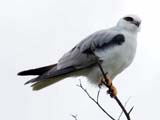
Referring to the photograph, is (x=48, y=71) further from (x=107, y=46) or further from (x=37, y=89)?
(x=107, y=46)

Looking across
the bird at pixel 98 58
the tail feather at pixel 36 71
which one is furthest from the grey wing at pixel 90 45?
the tail feather at pixel 36 71

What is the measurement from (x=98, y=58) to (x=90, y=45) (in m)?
0.22

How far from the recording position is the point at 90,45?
20.3 feet

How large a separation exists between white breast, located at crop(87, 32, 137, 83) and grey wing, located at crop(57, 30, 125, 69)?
8cm

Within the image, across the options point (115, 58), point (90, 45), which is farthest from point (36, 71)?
point (115, 58)

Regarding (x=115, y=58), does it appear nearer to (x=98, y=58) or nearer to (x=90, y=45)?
(x=98, y=58)

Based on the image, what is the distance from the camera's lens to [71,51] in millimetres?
6777

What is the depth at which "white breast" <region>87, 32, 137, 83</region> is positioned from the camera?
618 centimetres

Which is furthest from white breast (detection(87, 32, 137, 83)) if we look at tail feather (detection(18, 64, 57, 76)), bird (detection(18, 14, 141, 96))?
tail feather (detection(18, 64, 57, 76))

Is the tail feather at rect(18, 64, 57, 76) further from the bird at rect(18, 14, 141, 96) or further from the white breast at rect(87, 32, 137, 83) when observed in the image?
the white breast at rect(87, 32, 137, 83)

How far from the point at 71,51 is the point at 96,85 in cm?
84

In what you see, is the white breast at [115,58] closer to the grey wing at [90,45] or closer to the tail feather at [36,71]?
the grey wing at [90,45]

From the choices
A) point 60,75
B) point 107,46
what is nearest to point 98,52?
point 107,46

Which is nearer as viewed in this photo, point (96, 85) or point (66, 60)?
point (96, 85)
